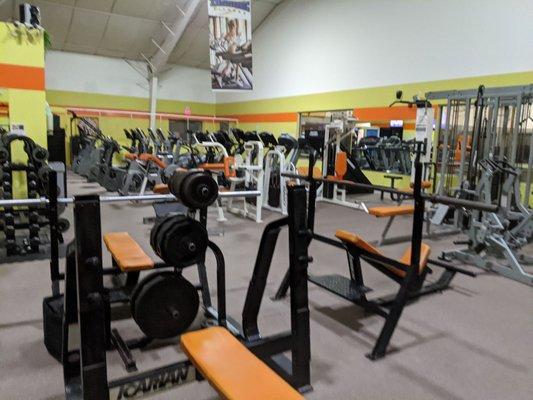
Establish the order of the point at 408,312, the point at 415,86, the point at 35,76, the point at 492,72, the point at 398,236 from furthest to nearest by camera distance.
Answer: the point at 415,86 → the point at 492,72 → the point at 398,236 → the point at 35,76 → the point at 408,312

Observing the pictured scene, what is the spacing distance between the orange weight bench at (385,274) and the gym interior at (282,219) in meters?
0.02

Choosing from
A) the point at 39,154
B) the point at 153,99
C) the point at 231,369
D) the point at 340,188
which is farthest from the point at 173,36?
the point at 231,369

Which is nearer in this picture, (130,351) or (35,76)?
(130,351)

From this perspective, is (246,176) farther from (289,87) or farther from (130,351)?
(289,87)

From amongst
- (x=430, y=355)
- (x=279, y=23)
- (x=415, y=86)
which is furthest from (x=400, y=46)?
(x=430, y=355)

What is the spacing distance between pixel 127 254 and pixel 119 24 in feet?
37.0

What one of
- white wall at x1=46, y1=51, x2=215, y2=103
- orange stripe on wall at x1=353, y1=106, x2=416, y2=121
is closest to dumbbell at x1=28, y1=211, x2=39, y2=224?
orange stripe on wall at x1=353, y1=106, x2=416, y2=121

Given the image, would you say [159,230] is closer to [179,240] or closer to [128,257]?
[179,240]

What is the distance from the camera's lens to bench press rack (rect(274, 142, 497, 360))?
2504 mm

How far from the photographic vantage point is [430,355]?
8.41ft

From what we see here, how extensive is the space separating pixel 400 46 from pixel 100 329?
8.93 meters

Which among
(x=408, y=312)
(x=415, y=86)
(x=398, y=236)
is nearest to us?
(x=408, y=312)

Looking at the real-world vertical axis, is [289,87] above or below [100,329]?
above

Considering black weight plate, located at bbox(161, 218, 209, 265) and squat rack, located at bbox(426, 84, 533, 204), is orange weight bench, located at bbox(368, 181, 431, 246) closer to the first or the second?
squat rack, located at bbox(426, 84, 533, 204)
